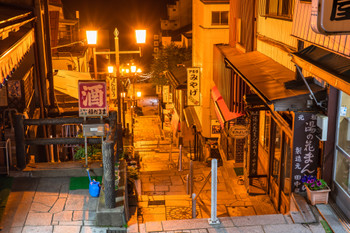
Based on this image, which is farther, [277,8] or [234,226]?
[277,8]

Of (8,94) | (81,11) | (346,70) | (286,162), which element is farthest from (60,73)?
(81,11)

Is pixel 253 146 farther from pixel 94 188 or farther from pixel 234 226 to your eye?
pixel 94 188

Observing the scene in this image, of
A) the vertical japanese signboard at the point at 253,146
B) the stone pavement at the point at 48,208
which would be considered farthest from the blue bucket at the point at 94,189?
the vertical japanese signboard at the point at 253,146

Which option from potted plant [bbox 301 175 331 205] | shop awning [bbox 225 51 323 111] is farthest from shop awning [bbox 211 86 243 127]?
potted plant [bbox 301 175 331 205]

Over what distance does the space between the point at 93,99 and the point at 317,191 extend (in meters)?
5.90

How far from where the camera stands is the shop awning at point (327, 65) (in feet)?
22.7


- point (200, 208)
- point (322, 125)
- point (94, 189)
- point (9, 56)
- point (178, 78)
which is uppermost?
point (9, 56)

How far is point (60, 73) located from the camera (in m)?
20.3

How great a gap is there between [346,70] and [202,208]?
6.45 meters

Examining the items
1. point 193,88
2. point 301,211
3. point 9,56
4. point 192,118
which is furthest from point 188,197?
point 192,118

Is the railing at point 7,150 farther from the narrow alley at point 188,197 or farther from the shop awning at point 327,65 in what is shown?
the shop awning at point 327,65

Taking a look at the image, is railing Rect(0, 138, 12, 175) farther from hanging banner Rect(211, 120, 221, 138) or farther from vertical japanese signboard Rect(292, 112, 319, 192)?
hanging banner Rect(211, 120, 221, 138)

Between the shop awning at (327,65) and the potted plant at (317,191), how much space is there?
8.34ft

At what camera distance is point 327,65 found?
7895 mm
